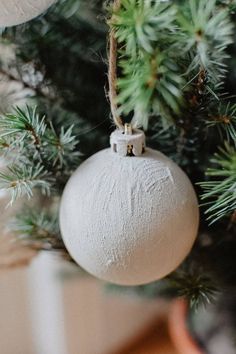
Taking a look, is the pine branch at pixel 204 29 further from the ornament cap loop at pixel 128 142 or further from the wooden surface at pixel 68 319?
the wooden surface at pixel 68 319

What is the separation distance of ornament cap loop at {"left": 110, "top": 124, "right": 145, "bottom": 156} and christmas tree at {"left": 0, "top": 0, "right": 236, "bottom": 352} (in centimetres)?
1

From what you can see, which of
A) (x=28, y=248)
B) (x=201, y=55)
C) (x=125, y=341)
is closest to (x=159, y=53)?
(x=201, y=55)

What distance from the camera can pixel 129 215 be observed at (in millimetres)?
393

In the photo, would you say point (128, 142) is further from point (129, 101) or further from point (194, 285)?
point (194, 285)

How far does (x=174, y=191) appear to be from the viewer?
0.41 m

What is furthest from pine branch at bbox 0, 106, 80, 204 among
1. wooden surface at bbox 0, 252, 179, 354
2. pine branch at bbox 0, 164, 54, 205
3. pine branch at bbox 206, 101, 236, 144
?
wooden surface at bbox 0, 252, 179, 354

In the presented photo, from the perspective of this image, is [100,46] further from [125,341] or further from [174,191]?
[125,341]

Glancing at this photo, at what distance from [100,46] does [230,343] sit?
0.36 m

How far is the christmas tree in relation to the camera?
340 mm

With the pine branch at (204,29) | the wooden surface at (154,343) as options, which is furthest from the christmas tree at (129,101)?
the wooden surface at (154,343)

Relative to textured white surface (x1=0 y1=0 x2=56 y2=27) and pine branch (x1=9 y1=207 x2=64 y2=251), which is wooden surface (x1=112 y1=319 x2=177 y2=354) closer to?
pine branch (x1=9 y1=207 x2=64 y2=251)

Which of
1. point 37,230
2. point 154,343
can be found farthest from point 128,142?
point 154,343

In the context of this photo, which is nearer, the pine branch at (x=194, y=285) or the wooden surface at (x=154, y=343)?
the pine branch at (x=194, y=285)

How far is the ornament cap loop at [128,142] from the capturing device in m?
0.41
